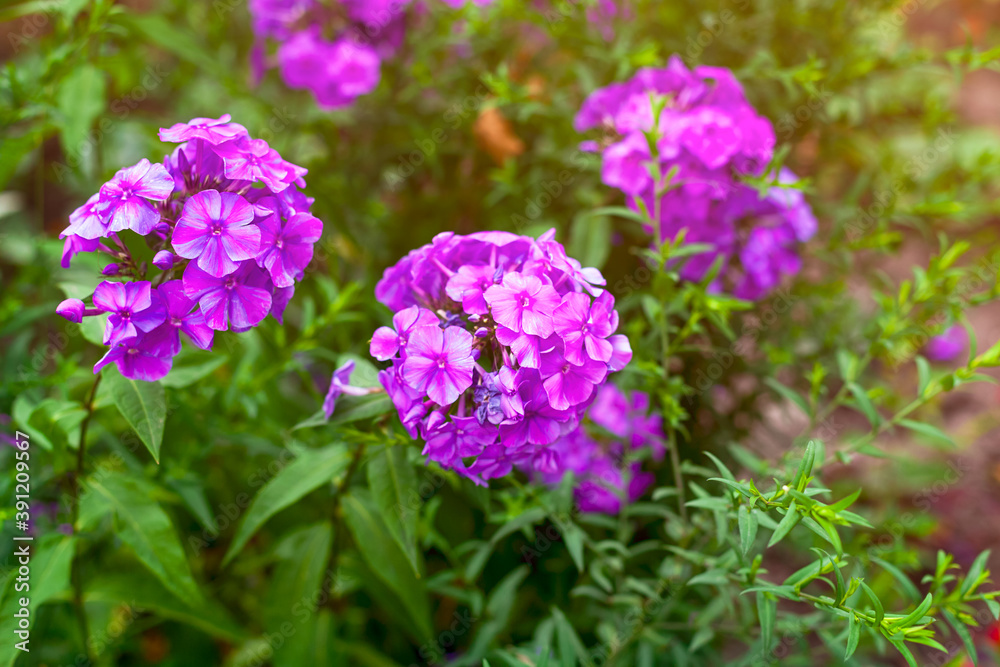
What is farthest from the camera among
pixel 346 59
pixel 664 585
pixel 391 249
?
pixel 391 249

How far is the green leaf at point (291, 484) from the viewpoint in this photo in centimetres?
181

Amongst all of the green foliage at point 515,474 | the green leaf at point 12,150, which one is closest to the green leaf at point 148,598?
the green foliage at point 515,474

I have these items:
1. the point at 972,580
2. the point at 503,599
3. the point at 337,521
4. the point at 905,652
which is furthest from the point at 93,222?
the point at 972,580

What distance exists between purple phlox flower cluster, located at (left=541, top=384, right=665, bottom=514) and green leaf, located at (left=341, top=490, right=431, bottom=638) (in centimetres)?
51

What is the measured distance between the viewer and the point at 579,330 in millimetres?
1443

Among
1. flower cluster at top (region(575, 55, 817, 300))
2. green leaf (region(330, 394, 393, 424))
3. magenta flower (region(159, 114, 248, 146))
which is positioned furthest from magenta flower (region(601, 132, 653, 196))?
magenta flower (region(159, 114, 248, 146))

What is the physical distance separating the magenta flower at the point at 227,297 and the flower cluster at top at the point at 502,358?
249 mm

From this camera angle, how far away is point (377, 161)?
10.4 ft

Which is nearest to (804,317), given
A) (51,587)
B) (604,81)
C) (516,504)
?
(604,81)

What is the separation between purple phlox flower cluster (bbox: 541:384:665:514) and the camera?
89.0 inches

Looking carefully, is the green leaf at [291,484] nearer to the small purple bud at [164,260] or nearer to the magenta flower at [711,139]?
the small purple bud at [164,260]

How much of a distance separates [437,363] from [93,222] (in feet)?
2.43

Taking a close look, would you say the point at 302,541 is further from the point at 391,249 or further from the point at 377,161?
the point at 377,161

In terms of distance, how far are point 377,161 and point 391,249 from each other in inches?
16.4
